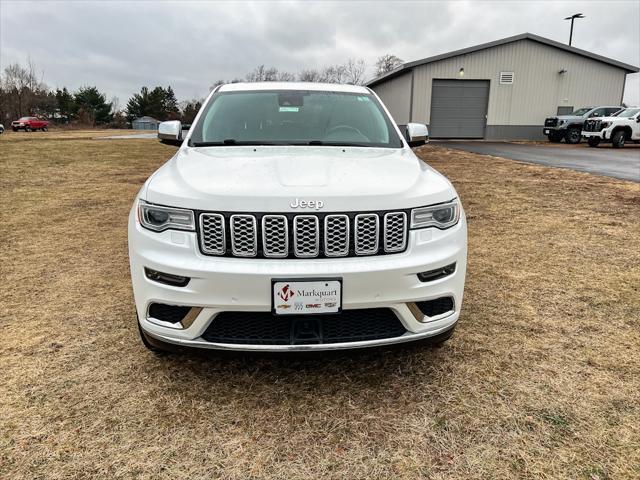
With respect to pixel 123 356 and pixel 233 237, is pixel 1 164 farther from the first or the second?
pixel 233 237

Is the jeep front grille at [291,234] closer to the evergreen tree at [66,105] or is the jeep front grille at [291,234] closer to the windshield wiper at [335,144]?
the windshield wiper at [335,144]

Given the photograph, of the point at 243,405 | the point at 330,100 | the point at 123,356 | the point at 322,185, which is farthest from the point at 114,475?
the point at 330,100

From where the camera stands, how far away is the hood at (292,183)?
221cm

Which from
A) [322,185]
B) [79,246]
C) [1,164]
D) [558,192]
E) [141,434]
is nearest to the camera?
[141,434]

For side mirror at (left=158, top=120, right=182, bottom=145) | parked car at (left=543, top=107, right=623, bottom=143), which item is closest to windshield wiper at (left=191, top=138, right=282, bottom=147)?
side mirror at (left=158, top=120, right=182, bottom=145)

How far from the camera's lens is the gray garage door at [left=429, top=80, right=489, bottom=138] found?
26422mm

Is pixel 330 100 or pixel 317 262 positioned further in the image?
pixel 330 100

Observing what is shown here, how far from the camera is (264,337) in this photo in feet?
7.27

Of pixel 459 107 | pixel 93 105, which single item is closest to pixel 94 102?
pixel 93 105

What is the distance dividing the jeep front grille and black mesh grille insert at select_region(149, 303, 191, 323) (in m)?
0.31

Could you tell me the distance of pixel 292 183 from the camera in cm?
231

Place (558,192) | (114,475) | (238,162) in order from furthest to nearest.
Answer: (558,192)
(238,162)
(114,475)

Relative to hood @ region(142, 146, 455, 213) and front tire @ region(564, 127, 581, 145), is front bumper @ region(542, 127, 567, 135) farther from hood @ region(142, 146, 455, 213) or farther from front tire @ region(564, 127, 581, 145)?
hood @ region(142, 146, 455, 213)

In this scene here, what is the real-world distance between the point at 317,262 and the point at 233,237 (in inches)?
16.2
